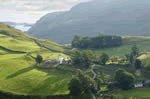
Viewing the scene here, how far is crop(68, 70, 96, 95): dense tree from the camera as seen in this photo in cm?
7938

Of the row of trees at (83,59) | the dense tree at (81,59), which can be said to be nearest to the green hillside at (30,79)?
the dense tree at (81,59)

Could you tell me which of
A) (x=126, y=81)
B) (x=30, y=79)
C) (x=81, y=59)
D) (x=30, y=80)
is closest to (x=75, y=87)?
(x=30, y=80)

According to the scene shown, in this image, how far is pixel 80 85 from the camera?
80625 mm

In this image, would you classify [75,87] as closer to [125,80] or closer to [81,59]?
[125,80]

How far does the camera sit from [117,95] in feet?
271

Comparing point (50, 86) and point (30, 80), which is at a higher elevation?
point (30, 80)

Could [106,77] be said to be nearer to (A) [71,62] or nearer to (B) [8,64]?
(A) [71,62]

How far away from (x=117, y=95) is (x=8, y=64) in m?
80.0

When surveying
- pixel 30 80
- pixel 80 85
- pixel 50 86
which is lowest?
pixel 50 86

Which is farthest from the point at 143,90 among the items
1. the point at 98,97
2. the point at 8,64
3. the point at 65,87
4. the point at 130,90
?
the point at 8,64

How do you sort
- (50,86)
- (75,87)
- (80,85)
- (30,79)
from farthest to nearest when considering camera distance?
(30,79)
(50,86)
(80,85)
(75,87)

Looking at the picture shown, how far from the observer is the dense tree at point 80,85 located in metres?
79.4

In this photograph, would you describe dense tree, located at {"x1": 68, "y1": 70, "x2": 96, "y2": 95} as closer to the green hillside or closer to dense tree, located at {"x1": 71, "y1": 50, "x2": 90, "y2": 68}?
the green hillside

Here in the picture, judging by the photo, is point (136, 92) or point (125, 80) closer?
point (136, 92)
